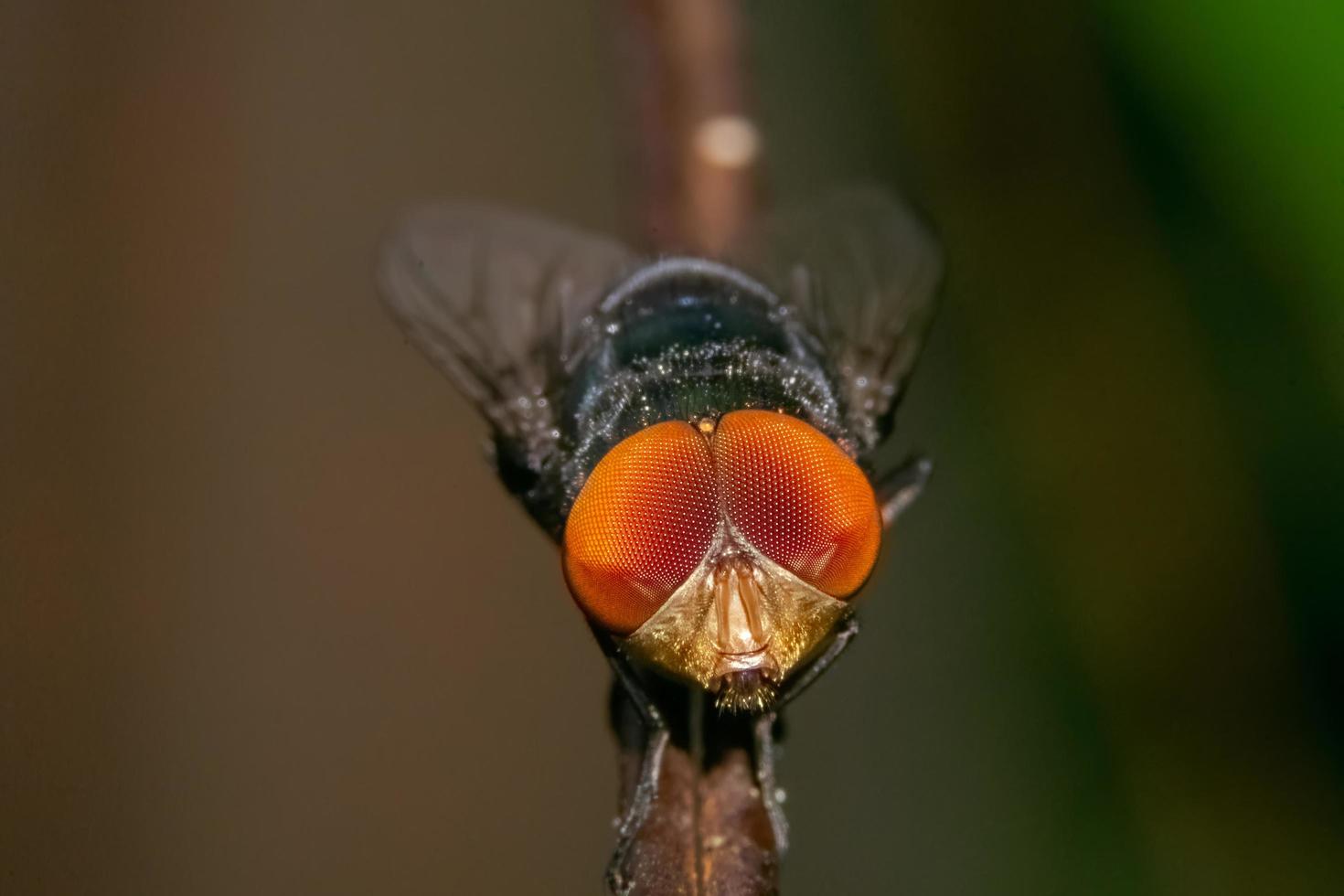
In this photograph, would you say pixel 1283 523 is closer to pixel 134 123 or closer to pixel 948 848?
pixel 948 848

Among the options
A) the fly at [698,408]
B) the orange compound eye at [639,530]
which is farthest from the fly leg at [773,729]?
the orange compound eye at [639,530]

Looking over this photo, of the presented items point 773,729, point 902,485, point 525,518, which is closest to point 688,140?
point 902,485

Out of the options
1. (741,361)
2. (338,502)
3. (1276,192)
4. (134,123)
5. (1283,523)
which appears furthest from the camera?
(134,123)

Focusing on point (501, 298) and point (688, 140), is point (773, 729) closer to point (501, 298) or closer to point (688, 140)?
point (501, 298)

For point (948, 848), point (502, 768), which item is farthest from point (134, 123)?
point (948, 848)

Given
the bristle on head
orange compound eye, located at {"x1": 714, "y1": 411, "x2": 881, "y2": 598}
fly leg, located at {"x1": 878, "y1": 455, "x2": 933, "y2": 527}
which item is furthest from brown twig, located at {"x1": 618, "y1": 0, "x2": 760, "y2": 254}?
the bristle on head
